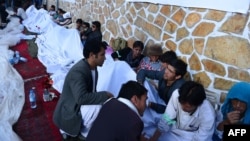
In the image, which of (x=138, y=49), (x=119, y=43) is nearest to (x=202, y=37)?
(x=138, y=49)

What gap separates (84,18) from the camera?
7.31m

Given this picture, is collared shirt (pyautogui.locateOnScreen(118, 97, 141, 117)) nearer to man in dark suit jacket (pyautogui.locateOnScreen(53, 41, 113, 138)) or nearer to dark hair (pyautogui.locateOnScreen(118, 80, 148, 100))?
dark hair (pyautogui.locateOnScreen(118, 80, 148, 100))

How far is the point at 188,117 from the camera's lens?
2.47 meters

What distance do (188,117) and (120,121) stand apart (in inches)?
42.6

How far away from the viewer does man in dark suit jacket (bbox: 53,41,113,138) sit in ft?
7.55

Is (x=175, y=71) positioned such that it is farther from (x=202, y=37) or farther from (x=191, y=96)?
(x=202, y=37)

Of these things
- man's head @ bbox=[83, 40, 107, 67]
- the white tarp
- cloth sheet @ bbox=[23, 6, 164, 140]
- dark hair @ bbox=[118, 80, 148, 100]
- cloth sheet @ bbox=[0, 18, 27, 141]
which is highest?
the white tarp

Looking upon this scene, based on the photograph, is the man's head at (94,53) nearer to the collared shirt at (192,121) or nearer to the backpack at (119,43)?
the collared shirt at (192,121)

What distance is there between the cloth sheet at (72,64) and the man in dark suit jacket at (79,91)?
110 mm

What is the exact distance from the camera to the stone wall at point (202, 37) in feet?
9.60

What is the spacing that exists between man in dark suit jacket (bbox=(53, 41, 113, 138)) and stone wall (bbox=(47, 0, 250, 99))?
145 centimetres

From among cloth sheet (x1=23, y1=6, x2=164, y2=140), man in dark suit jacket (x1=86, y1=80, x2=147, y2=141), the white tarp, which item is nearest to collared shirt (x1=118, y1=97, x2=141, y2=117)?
man in dark suit jacket (x1=86, y1=80, x2=147, y2=141)

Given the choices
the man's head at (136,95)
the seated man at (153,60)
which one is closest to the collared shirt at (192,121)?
the man's head at (136,95)

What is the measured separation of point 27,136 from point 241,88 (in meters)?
2.47
